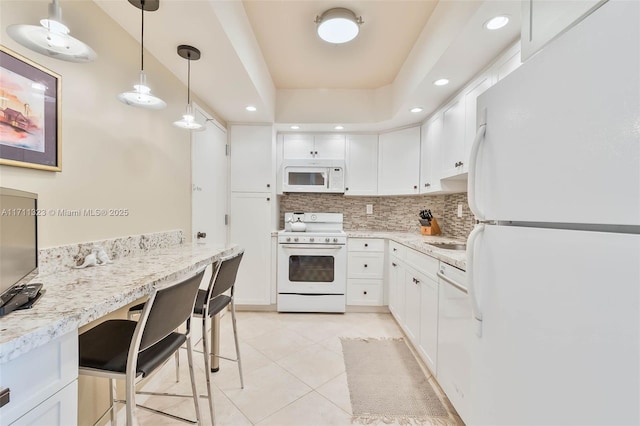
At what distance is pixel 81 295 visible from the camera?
77 centimetres

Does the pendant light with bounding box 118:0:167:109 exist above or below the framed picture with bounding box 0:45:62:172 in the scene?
above

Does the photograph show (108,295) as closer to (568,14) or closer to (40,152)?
(40,152)

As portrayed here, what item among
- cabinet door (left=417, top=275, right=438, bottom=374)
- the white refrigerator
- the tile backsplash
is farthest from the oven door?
the white refrigerator

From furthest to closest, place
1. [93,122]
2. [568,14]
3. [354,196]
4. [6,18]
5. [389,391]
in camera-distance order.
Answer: [354,196]
[389,391]
[93,122]
[6,18]
[568,14]

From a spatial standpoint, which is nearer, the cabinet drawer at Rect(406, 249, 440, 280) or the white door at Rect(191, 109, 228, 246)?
the cabinet drawer at Rect(406, 249, 440, 280)

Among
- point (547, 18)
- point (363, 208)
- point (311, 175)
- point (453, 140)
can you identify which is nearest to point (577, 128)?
point (547, 18)

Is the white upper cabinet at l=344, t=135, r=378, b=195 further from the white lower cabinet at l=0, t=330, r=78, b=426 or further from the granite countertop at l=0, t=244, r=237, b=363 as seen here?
the white lower cabinet at l=0, t=330, r=78, b=426

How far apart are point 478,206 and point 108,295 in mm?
1275

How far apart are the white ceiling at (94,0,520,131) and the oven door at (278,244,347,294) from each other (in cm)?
144

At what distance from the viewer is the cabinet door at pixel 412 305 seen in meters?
2.07

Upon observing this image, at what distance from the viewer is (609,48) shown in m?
0.55

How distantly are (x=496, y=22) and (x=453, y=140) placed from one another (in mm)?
963

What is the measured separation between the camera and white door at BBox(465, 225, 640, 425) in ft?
1.73

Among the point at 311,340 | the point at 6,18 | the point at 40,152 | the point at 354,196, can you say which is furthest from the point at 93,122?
the point at 354,196
